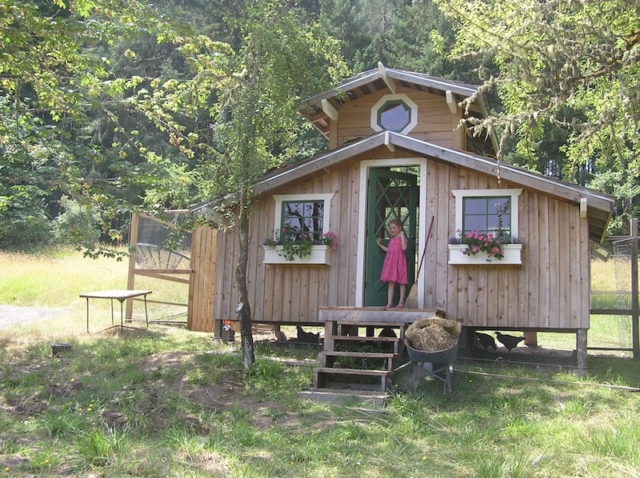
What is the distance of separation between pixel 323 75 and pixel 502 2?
522 centimetres

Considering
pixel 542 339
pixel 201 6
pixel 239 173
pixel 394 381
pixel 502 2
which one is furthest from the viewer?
pixel 201 6

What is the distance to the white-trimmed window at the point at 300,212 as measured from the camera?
10.3 metres

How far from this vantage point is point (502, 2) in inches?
505

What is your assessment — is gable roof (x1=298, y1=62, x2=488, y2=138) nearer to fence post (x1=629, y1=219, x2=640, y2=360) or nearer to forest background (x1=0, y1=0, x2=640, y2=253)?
forest background (x1=0, y1=0, x2=640, y2=253)

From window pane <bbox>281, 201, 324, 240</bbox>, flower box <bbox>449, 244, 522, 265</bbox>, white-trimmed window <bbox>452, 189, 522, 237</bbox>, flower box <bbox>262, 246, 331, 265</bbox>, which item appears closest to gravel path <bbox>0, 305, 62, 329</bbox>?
flower box <bbox>262, 246, 331, 265</bbox>

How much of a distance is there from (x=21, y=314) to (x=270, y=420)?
9.93m

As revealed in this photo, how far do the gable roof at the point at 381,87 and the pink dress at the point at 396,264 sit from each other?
8.99 feet

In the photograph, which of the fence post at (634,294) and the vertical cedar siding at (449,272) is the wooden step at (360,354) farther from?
the fence post at (634,294)

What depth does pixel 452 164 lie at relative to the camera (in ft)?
31.6

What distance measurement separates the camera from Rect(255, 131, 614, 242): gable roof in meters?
8.59

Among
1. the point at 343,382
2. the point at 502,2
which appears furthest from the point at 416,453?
the point at 502,2

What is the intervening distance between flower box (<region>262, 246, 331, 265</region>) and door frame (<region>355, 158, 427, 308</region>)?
0.54 metres

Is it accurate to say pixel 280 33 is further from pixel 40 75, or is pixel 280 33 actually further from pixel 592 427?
pixel 592 427

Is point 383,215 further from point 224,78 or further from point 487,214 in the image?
point 224,78
